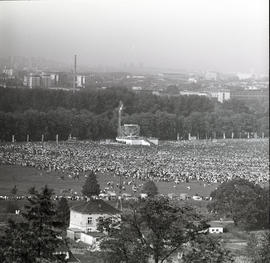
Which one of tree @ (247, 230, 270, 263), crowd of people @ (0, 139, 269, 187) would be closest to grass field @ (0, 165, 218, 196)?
crowd of people @ (0, 139, 269, 187)

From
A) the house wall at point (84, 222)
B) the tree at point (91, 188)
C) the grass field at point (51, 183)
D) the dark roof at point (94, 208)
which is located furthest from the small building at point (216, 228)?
the grass field at point (51, 183)

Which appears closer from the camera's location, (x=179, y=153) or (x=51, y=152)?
(x=51, y=152)

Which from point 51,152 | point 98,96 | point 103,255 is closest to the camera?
point 103,255

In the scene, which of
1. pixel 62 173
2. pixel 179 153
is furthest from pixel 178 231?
pixel 179 153

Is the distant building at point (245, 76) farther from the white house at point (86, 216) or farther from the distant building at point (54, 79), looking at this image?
the white house at point (86, 216)

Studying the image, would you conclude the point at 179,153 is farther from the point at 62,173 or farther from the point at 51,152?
the point at 62,173

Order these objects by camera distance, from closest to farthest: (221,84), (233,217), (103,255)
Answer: (103,255)
(233,217)
(221,84)
